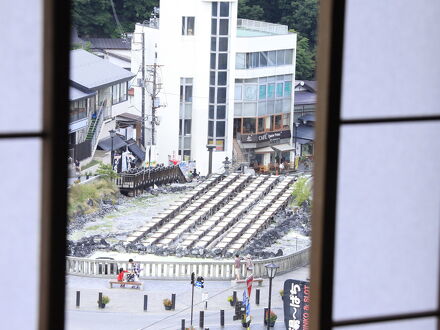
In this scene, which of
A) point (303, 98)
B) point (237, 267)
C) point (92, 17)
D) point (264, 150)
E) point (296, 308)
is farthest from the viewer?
point (92, 17)

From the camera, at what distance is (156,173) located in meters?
15.5

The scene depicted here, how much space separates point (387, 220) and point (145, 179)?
14254 millimetres

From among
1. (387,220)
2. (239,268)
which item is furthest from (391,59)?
(239,268)

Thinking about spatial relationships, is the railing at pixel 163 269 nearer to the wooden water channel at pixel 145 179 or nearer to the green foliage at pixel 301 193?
the green foliage at pixel 301 193

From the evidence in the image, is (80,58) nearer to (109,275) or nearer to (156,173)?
(156,173)

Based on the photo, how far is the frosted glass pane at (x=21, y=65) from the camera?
2.69 feet

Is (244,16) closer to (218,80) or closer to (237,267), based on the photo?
(218,80)

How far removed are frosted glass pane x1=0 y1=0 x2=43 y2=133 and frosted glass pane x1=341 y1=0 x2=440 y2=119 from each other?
0.99 ft

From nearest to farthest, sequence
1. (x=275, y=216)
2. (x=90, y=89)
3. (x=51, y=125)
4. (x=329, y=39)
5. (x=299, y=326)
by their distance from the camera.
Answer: (x=51, y=125) < (x=329, y=39) < (x=299, y=326) < (x=275, y=216) < (x=90, y=89)

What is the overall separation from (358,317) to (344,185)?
0.43ft

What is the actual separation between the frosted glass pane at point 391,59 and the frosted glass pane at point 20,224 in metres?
0.31

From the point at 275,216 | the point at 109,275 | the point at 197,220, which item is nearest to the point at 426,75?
the point at 109,275

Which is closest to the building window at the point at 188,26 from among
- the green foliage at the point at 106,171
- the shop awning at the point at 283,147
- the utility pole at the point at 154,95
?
the utility pole at the point at 154,95

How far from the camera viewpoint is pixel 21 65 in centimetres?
Result: 83
